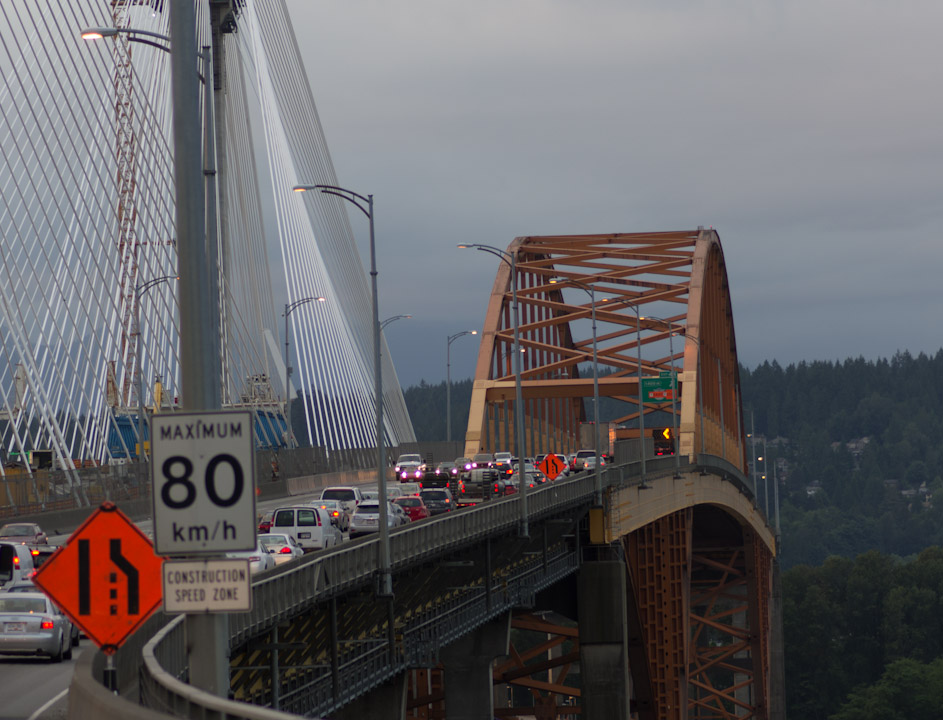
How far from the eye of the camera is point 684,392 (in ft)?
281

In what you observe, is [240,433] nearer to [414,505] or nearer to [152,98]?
[414,505]

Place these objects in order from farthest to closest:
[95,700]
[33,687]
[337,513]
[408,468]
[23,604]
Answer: [408,468] → [337,513] → [23,604] → [33,687] → [95,700]

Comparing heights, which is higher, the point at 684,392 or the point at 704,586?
the point at 684,392

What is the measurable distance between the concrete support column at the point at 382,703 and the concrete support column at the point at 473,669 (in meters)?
8.93

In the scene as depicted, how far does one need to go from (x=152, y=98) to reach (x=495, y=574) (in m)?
24.8

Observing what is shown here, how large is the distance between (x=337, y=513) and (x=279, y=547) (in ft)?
46.8

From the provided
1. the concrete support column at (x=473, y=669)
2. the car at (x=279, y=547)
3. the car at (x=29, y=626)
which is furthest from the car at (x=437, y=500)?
the car at (x=29, y=626)

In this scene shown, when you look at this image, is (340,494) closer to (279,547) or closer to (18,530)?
(18,530)

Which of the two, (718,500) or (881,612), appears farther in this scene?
(881,612)

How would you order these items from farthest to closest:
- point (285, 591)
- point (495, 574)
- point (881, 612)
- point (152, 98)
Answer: point (881, 612) → point (152, 98) → point (495, 574) → point (285, 591)

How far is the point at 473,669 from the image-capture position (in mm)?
40844

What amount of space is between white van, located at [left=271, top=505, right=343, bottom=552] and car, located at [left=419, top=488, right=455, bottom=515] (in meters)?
10.1

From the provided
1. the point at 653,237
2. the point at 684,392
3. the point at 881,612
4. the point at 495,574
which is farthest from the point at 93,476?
the point at 881,612

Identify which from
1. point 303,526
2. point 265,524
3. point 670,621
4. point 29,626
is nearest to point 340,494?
point 265,524
